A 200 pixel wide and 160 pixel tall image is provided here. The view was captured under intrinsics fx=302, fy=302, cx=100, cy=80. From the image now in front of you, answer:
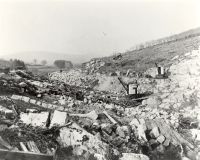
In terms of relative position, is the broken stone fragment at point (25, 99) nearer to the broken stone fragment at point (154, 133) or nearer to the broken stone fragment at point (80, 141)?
the broken stone fragment at point (80, 141)

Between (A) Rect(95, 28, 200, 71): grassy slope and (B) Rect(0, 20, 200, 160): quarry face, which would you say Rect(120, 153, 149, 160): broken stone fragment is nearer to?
(B) Rect(0, 20, 200, 160): quarry face

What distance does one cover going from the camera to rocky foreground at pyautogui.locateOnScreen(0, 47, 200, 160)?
6844 mm

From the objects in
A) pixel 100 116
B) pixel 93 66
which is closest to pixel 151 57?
pixel 93 66

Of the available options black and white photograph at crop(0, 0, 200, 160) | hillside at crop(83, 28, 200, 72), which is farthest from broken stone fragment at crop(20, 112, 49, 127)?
hillside at crop(83, 28, 200, 72)

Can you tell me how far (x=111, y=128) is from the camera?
7.85 m

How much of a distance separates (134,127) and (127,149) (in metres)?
0.85

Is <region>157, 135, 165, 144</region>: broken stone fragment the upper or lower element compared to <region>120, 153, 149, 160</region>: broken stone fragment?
upper

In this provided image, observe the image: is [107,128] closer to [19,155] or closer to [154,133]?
[154,133]

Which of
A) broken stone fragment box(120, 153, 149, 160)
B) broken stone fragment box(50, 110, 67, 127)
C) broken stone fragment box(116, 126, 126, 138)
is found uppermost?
broken stone fragment box(50, 110, 67, 127)

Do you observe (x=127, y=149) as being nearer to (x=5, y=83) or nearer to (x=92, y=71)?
(x=5, y=83)

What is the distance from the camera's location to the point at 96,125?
7.77 m

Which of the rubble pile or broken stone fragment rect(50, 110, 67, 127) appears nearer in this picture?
broken stone fragment rect(50, 110, 67, 127)

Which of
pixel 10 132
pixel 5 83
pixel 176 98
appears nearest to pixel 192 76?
pixel 176 98

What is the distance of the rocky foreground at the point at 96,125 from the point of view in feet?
22.5
